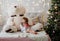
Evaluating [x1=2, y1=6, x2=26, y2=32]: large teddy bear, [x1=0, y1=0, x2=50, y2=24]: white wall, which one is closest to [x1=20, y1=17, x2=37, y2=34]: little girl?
[x1=2, y1=6, x2=26, y2=32]: large teddy bear

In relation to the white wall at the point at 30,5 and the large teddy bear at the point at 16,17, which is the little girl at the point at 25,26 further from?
the white wall at the point at 30,5

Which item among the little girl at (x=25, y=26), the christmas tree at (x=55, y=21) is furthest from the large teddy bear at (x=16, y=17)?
the christmas tree at (x=55, y=21)

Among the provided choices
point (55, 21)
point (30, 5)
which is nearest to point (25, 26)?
point (55, 21)

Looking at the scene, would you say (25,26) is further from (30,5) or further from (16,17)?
(30,5)

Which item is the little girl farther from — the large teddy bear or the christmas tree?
the christmas tree

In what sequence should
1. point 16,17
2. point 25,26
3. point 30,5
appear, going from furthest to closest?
point 30,5
point 16,17
point 25,26

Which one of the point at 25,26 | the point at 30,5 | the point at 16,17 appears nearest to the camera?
the point at 25,26

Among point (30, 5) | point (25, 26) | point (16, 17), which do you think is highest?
point (30, 5)

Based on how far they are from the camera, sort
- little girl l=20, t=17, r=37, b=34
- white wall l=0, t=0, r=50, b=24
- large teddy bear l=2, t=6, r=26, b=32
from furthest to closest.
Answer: white wall l=0, t=0, r=50, b=24 → large teddy bear l=2, t=6, r=26, b=32 → little girl l=20, t=17, r=37, b=34

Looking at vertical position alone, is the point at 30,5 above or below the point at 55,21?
above

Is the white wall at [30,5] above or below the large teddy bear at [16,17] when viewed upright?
above

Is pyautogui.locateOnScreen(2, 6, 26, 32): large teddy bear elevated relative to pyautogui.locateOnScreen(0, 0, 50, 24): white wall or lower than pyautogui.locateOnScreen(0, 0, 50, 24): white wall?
lower

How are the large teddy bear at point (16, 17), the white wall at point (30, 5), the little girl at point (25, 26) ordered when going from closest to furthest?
the little girl at point (25, 26) < the large teddy bear at point (16, 17) < the white wall at point (30, 5)

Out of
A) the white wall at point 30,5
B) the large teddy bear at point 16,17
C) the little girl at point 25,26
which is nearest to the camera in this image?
the little girl at point 25,26
